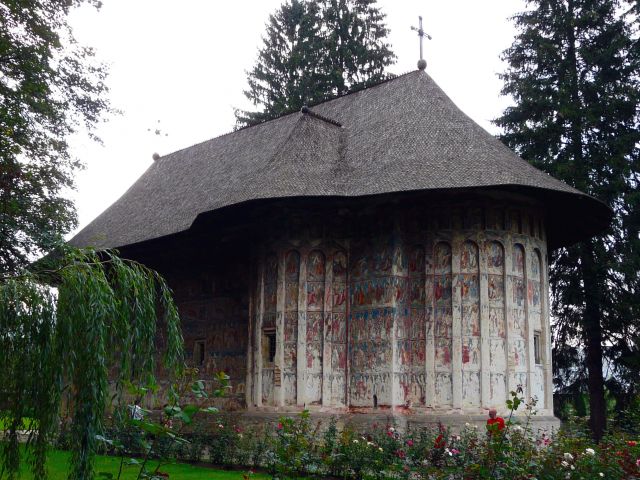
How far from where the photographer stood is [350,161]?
15141 mm

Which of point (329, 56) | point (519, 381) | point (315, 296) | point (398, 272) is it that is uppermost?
point (329, 56)

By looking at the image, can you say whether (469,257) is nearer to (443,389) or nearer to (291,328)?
(443,389)

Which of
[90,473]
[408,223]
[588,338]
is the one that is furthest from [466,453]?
[588,338]

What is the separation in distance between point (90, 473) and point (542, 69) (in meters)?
18.4

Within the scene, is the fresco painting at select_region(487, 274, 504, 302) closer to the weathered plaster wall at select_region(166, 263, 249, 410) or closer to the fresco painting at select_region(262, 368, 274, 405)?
the fresco painting at select_region(262, 368, 274, 405)

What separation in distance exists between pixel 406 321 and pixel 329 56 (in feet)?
65.5

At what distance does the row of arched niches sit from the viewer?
13.2 meters

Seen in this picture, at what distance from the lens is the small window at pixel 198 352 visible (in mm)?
17173

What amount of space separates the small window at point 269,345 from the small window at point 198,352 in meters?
3.10

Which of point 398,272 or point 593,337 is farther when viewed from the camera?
point 593,337

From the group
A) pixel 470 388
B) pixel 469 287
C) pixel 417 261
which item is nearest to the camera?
pixel 470 388

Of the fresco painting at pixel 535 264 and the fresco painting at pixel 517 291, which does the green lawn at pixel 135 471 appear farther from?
the fresco painting at pixel 535 264

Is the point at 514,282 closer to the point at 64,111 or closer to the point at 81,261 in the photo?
the point at 81,261

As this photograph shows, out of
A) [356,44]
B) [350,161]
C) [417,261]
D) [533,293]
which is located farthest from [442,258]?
[356,44]
